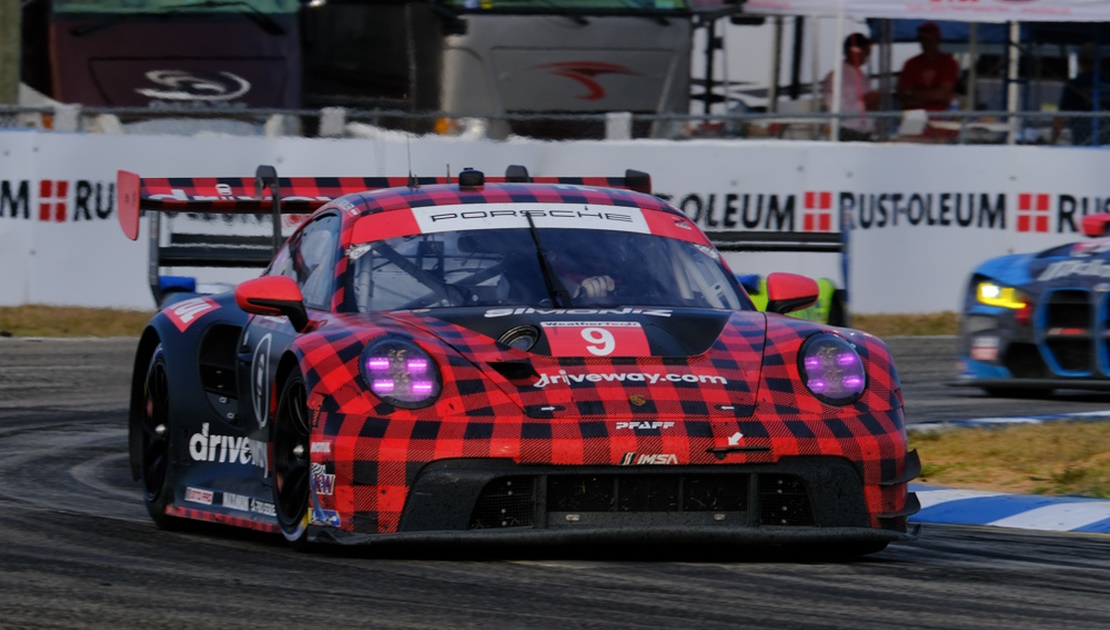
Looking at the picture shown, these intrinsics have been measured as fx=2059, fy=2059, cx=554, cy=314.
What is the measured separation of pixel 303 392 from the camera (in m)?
5.46

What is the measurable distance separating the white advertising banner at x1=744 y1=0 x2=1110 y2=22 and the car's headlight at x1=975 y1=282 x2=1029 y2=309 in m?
7.28

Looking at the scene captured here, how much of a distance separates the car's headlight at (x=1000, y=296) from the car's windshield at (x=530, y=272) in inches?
215

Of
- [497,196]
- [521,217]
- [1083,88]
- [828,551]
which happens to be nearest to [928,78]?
[1083,88]

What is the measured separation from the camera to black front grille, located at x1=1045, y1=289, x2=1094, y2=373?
11164 mm

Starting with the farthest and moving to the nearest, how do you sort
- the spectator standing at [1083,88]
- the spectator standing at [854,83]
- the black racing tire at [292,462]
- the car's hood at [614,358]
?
the spectator standing at [1083,88] < the spectator standing at [854,83] < the black racing tire at [292,462] < the car's hood at [614,358]

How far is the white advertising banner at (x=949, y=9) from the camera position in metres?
18.6

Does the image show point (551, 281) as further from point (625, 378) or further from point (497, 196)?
point (625, 378)

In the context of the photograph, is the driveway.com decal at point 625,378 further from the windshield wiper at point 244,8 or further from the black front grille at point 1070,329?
the windshield wiper at point 244,8

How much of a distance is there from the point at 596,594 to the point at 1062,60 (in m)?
17.3

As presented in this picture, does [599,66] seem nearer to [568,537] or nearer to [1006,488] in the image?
[1006,488]

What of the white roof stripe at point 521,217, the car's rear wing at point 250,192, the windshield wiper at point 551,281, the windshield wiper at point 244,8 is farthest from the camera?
the windshield wiper at point 244,8

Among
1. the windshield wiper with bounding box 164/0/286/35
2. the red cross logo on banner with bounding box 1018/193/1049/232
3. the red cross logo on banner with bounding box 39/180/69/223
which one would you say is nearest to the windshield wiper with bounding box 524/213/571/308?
the red cross logo on banner with bounding box 39/180/69/223

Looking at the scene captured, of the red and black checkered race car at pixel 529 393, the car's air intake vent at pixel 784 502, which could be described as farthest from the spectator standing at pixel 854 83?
the car's air intake vent at pixel 784 502

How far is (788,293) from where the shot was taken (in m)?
6.26
